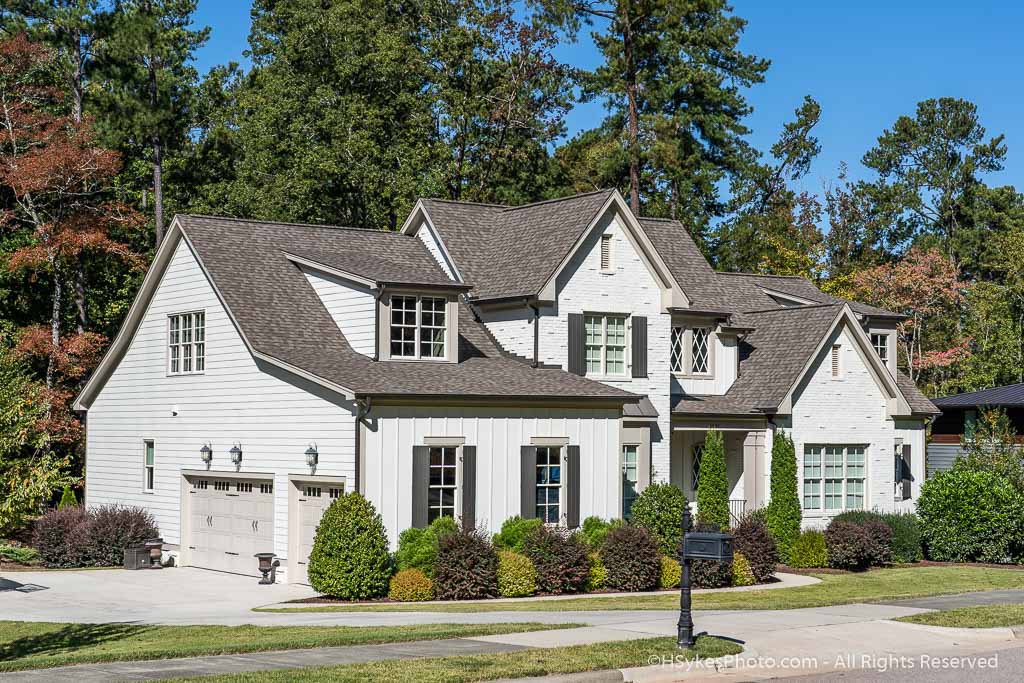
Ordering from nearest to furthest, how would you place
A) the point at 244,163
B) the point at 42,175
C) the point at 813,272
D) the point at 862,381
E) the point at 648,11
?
the point at 862,381 → the point at 42,175 → the point at 244,163 → the point at 648,11 → the point at 813,272

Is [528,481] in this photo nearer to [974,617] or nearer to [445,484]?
[445,484]

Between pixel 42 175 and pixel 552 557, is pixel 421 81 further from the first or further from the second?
pixel 552 557

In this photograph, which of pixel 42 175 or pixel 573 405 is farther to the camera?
pixel 42 175

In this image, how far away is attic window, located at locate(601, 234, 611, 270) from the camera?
112ft

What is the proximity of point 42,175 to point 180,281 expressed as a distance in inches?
494

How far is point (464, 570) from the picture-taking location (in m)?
26.8

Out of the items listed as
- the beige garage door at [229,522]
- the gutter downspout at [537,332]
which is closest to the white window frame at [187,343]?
the beige garage door at [229,522]

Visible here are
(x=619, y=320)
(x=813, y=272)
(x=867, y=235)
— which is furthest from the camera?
(x=867, y=235)

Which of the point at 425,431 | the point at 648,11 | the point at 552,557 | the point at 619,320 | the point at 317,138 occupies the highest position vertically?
the point at 648,11

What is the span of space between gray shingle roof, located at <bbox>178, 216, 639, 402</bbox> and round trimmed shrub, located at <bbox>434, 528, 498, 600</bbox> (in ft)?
10.7

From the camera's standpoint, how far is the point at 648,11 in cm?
6278

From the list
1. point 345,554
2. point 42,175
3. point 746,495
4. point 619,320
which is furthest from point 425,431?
point 42,175

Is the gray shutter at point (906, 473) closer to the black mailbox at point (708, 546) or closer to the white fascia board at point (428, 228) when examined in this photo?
the white fascia board at point (428, 228)

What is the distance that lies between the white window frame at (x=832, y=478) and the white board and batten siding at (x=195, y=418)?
14382 mm
